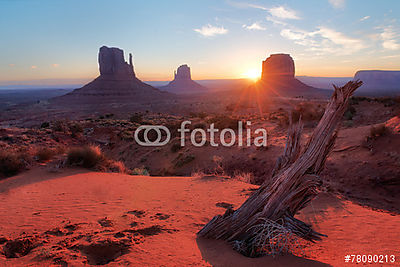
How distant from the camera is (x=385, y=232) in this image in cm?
396

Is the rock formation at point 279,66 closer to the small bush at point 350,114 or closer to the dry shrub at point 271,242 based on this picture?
the small bush at point 350,114

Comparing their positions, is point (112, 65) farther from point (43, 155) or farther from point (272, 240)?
point (272, 240)

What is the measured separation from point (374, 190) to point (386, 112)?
14.0m

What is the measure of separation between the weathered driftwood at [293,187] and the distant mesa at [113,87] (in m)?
76.1

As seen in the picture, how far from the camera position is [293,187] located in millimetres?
3195

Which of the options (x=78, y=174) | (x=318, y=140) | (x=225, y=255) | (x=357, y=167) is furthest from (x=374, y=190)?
(x=78, y=174)

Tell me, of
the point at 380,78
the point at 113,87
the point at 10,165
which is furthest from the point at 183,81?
the point at 10,165

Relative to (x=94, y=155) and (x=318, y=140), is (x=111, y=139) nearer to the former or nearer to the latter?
(x=94, y=155)

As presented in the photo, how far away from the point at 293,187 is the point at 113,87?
94207 mm

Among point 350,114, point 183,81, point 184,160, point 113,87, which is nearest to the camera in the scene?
point 184,160

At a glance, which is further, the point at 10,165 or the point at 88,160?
the point at 88,160

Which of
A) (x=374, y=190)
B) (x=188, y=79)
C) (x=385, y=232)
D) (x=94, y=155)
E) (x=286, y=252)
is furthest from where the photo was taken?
(x=188, y=79)

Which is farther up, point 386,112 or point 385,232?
point 386,112

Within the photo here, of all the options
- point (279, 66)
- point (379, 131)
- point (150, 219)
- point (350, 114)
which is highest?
point (279, 66)
